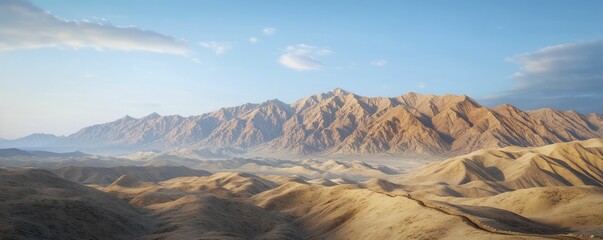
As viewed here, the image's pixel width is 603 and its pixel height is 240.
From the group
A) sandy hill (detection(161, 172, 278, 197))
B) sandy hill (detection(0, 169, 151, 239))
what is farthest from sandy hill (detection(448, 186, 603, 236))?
sandy hill (detection(161, 172, 278, 197))

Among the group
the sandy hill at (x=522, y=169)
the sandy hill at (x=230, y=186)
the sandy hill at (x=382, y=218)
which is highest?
the sandy hill at (x=382, y=218)

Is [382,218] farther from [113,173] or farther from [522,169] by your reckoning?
[113,173]

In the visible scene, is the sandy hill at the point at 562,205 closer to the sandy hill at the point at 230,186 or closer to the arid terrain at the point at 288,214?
the arid terrain at the point at 288,214

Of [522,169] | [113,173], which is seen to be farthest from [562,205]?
[113,173]

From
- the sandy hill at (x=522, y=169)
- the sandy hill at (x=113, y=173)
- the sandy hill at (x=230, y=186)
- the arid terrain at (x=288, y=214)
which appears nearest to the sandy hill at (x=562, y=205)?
the arid terrain at (x=288, y=214)

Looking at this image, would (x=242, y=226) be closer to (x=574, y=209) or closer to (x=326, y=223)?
(x=326, y=223)

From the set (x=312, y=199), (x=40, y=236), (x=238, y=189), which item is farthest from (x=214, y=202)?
(x=238, y=189)
